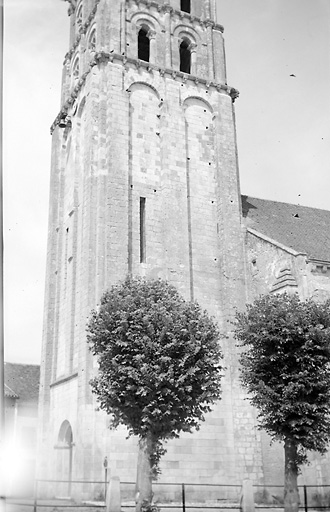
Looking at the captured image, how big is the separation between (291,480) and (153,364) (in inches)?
228

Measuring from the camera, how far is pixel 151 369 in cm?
1853

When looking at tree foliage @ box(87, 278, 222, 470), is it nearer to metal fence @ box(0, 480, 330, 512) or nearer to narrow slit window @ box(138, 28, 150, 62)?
metal fence @ box(0, 480, 330, 512)

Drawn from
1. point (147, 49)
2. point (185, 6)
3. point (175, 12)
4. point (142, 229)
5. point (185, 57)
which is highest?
point (185, 6)

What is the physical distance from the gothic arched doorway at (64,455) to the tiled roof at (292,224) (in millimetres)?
13530

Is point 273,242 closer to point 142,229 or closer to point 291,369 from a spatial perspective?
point 142,229

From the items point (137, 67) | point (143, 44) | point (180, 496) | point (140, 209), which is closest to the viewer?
point (180, 496)

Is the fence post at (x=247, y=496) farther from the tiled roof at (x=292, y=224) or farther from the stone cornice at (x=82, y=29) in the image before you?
the stone cornice at (x=82, y=29)

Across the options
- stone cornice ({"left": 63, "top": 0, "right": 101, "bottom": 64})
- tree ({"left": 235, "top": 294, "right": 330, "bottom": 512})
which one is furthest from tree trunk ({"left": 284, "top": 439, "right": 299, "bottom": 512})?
stone cornice ({"left": 63, "top": 0, "right": 101, "bottom": 64})

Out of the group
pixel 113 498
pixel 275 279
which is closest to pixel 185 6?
pixel 275 279

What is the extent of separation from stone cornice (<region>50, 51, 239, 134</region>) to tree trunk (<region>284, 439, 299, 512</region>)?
19767 mm

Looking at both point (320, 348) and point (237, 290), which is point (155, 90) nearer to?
point (237, 290)

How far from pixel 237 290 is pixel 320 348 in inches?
349

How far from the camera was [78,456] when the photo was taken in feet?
76.4

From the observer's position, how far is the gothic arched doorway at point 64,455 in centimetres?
2601
